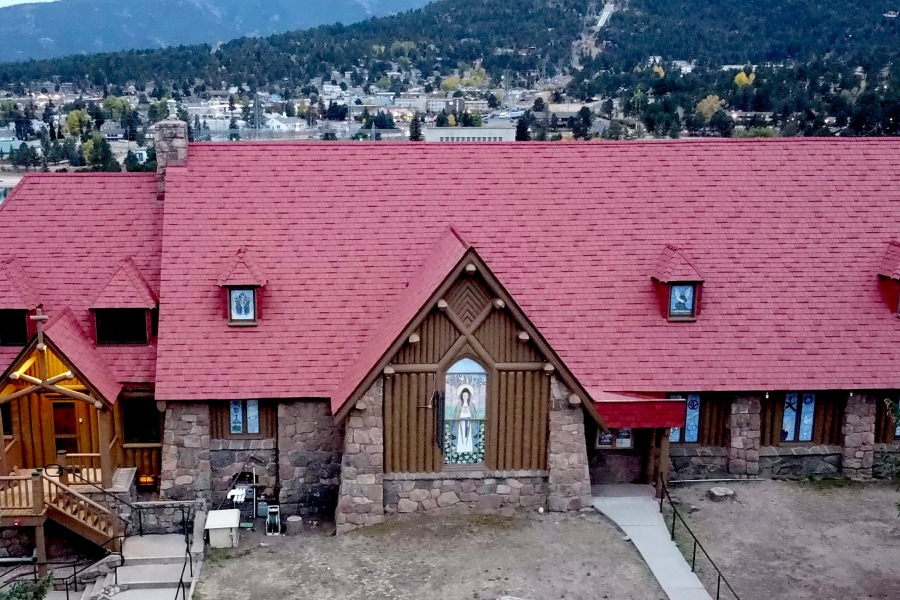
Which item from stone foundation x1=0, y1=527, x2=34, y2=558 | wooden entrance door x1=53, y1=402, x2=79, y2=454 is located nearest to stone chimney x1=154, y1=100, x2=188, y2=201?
wooden entrance door x1=53, y1=402, x2=79, y2=454

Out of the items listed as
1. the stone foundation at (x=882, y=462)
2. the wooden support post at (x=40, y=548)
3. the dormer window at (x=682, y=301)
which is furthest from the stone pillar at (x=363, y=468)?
the stone foundation at (x=882, y=462)

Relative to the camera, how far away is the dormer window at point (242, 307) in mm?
22906

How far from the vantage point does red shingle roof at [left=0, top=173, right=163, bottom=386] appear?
23156 millimetres

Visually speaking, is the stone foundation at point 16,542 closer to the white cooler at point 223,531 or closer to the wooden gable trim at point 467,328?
the white cooler at point 223,531

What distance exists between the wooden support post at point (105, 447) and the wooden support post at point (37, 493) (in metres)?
1.37

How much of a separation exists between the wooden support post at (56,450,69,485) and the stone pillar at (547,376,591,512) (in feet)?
36.2

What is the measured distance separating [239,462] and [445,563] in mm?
5880

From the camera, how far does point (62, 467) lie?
22000 mm

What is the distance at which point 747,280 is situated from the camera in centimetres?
2466

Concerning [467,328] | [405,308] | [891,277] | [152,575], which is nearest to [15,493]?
[152,575]

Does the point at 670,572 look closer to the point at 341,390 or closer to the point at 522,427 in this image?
the point at 522,427

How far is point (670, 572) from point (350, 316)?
9.37 metres

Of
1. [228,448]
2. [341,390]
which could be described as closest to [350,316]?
[341,390]

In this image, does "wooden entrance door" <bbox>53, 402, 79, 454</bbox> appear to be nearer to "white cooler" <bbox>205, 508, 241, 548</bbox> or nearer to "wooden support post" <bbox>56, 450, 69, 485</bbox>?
"wooden support post" <bbox>56, 450, 69, 485</bbox>
